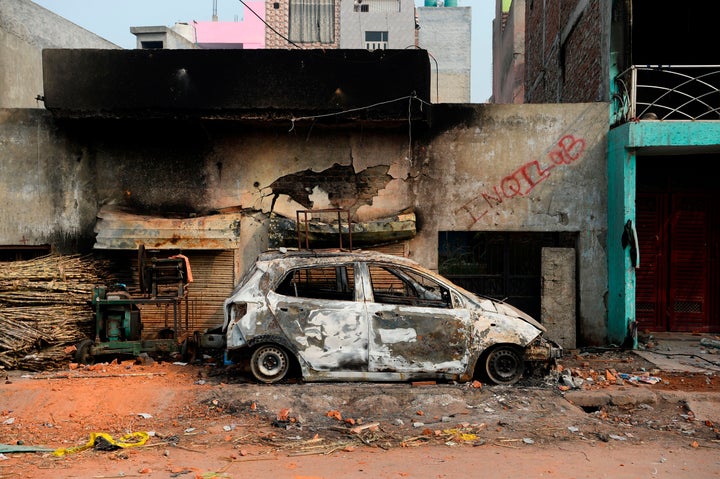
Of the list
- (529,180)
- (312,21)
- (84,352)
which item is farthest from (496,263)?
(312,21)

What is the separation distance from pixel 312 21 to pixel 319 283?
29.5 m

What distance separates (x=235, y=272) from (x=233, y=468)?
210 inches

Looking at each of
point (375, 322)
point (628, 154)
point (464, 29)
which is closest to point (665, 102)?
point (628, 154)

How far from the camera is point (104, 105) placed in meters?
9.66

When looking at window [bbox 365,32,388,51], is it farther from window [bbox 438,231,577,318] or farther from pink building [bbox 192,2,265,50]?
window [bbox 438,231,577,318]

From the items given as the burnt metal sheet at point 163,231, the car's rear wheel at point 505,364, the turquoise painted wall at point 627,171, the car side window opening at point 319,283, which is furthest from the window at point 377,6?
the car's rear wheel at point 505,364

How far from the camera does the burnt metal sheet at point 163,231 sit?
981cm

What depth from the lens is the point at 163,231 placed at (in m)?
9.86

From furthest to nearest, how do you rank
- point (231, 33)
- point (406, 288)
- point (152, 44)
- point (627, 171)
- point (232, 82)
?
point (231, 33)
point (152, 44)
point (232, 82)
point (627, 171)
point (406, 288)

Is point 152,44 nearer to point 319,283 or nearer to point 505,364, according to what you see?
point 319,283

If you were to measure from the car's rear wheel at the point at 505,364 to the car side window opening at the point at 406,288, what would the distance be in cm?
82

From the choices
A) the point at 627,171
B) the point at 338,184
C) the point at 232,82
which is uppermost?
the point at 232,82

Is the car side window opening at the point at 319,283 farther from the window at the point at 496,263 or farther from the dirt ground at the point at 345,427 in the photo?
the window at the point at 496,263

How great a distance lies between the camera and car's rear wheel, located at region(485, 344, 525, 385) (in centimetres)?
762
